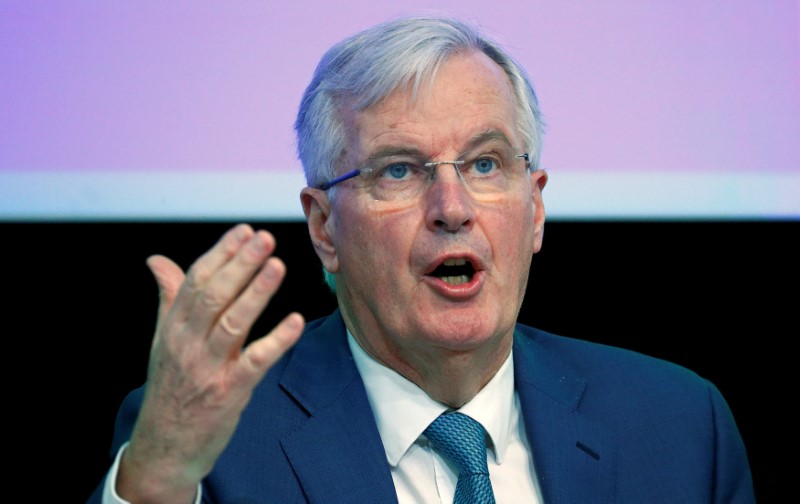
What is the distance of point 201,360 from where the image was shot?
1526mm

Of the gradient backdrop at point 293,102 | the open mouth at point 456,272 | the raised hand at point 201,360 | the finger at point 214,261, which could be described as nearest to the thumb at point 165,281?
the raised hand at point 201,360

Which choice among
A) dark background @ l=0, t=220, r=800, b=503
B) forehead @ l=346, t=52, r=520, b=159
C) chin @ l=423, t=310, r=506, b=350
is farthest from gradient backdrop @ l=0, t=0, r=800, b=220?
chin @ l=423, t=310, r=506, b=350

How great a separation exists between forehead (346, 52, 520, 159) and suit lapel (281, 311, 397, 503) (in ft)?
1.61

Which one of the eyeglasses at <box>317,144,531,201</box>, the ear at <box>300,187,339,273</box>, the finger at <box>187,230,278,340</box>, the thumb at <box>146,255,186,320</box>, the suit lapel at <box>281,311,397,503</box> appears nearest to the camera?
the finger at <box>187,230,278,340</box>

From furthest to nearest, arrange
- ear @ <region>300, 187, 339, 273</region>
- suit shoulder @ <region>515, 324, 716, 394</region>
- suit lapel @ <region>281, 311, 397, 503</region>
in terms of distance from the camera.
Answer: suit shoulder @ <region>515, 324, 716, 394</region>
ear @ <region>300, 187, 339, 273</region>
suit lapel @ <region>281, 311, 397, 503</region>

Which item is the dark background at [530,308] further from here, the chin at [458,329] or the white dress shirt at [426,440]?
the chin at [458,329]

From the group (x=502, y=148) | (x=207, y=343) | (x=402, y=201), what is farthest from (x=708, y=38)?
Answer: (x=207, y=343)

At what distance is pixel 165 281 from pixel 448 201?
0.64 meters

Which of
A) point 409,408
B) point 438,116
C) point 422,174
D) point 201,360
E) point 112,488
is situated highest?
point 438,116

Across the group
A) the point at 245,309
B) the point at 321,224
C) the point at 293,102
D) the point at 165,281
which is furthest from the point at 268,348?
the point at 293,102

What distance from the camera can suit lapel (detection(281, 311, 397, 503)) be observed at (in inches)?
77.2

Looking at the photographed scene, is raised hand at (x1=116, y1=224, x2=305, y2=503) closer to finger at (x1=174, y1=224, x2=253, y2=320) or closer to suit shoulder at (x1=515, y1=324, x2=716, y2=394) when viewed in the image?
finger at (x1=174, y1=224, x2=253, y2=320)

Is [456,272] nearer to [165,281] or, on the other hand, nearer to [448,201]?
[448,201]

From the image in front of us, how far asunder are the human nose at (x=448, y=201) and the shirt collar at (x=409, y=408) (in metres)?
Result: 0.37
